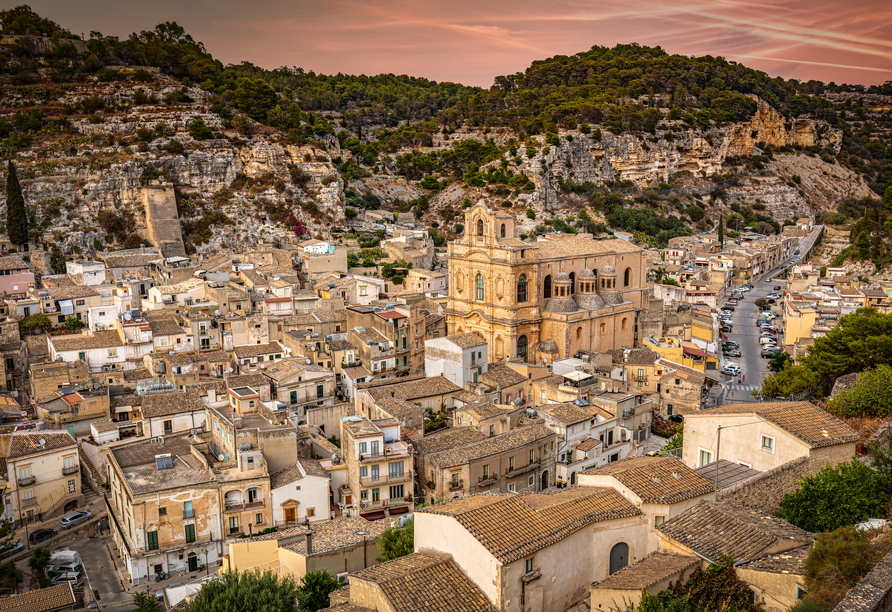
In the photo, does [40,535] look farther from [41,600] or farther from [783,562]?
[783,562]

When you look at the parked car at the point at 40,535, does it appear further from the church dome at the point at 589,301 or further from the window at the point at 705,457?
the church dome at the point at 589,301

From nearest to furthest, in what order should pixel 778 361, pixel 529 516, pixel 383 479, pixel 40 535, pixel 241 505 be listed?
pixel 529 516 → pixel 241 505 → pixel 40 535 → pixel 383 479 → pixel 778 361

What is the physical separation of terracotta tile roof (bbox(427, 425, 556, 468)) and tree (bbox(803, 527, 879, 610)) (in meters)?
15.5

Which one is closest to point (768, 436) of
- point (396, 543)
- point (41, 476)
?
point (396, 543)

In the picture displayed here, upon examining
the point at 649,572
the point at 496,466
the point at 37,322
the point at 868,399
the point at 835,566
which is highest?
the point at 835,566

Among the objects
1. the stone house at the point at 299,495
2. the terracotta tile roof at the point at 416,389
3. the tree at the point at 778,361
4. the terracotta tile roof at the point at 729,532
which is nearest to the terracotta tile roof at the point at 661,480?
the terracotta tile roof at the point at 729,532

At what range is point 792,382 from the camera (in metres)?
31.1

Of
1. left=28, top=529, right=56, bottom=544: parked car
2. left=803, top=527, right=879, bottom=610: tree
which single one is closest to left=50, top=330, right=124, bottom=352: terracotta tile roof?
left=28, top=529, right=56, bottom=544: parked car

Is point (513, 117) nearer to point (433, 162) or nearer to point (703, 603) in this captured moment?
point (433, 162)

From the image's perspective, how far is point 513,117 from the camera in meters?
97.7

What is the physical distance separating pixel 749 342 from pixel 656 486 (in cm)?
4102

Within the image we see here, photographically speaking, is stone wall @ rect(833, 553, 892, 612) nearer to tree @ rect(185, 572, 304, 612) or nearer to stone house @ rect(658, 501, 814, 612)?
stone house @ rect(658, 501, 814, 612)

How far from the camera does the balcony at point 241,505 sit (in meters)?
25.0

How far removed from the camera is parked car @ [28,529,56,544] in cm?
2622
